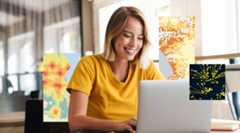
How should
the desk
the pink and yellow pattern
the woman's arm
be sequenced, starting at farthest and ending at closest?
the desk → the pink and yellow pattern → the woman's arm

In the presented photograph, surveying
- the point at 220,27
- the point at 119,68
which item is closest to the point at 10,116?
the point at 220,27

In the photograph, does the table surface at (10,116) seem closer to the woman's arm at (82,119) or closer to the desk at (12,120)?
the desk at (12,120)

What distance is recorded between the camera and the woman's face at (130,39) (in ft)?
5.32

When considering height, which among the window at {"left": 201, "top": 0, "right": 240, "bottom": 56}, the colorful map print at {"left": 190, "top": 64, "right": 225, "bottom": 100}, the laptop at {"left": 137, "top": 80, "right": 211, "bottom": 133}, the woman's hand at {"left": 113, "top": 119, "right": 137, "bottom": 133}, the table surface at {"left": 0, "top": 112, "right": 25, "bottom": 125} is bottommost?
the table surface at {"left": 0, "top": 112, "right": 25, "bottom": 125}

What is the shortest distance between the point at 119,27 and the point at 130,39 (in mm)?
70

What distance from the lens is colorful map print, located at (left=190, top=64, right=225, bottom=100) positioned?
3.90ft

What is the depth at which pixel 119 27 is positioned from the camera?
162cm

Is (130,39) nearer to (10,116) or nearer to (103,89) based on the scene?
(103,89)

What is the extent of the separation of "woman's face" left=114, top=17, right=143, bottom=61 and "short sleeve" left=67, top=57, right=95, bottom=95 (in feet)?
0.47

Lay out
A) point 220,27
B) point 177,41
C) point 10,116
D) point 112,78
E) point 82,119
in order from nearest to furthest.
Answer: point 82,119
point 112,78
point 177,41
point 220,27
point 10,116

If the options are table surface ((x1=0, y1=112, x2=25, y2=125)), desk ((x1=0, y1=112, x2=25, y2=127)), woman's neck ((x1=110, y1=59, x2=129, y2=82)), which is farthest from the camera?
table surface ((x1=0, y1=112, x2=25, y2=125))

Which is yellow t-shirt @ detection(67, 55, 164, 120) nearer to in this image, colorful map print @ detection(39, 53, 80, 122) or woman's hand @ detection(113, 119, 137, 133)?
woman's hand @ detection(113, 119, 137, 133)

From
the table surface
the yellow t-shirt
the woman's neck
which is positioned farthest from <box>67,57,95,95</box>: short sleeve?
the table surface

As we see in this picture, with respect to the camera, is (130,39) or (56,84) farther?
(56,84)
